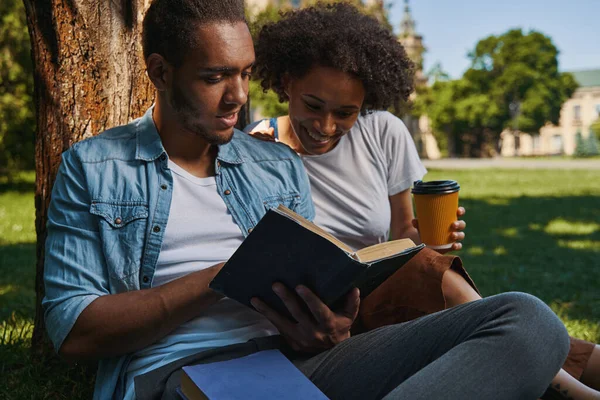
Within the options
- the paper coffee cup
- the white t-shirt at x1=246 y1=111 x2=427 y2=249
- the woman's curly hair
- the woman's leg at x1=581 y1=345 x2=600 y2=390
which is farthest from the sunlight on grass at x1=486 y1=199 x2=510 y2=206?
the paper coffee cup

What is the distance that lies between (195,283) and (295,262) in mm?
337

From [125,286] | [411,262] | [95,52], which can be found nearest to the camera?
[125,286]

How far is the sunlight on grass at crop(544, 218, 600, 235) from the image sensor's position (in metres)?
9.02

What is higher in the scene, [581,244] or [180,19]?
[180,19]

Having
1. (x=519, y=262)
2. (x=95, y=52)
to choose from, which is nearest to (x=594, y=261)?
(x=519, y=262)

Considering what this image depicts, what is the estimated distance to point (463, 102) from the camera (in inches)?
2098

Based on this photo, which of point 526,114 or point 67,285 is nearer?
point 67,285

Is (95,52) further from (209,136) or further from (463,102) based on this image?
(463,102)

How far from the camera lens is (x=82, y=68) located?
2.89m

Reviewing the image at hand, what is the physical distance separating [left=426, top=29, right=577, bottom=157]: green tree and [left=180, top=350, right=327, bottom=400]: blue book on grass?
2073 inches

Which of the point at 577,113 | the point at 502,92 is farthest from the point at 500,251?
the point at 577,113

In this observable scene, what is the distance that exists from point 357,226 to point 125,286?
1175mm

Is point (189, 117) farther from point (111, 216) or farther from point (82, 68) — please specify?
point (82, 68)

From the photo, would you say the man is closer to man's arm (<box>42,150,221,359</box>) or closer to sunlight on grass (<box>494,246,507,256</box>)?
man's arm (<box>42,150,221,359</box>)
